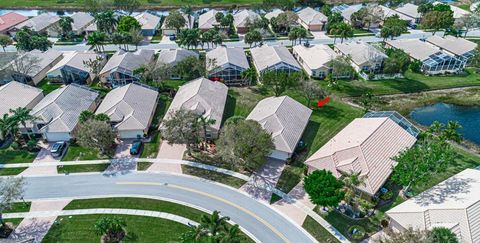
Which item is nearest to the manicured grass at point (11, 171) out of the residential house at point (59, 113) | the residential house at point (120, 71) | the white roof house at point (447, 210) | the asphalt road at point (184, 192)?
the asphalt road at point (184, 192)

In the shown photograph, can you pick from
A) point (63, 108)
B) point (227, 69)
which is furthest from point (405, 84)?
point (63, 108)

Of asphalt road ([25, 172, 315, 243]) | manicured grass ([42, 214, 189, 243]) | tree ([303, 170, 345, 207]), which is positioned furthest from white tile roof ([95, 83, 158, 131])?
tree ([303, 170, 345, 207])

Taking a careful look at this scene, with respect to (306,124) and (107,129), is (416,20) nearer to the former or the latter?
(306,124)

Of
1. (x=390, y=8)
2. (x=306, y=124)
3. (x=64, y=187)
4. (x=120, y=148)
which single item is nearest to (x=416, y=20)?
(x=390, y=8)

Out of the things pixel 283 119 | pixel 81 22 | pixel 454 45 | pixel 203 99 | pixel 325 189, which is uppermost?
pixel 454 45

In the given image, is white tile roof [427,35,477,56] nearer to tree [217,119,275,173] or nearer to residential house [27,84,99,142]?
tree [217,119,275,173]

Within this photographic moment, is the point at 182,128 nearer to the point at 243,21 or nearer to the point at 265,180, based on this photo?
the point at 265,180
